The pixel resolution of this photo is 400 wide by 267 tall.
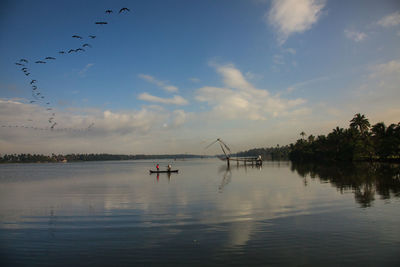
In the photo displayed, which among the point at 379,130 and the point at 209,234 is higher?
the point at 379,130

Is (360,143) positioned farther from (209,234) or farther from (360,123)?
(209,234)

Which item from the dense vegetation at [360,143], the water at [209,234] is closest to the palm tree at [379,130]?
the dense vegetation at [360,143]

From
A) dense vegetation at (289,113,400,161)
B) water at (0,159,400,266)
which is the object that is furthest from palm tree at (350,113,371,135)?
water at (0,159,400,266)

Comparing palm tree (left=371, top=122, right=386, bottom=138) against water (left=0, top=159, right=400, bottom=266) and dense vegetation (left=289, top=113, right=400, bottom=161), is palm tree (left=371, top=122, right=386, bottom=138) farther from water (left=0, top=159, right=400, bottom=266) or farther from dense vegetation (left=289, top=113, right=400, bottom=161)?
water (left=0, top=159, right=400, bottom=266)

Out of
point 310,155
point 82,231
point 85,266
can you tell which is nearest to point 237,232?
point 85,266

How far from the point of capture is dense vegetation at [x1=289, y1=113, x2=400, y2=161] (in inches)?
2940

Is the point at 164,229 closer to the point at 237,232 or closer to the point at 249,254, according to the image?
the point at 237,232

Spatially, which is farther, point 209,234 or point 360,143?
point 360,143

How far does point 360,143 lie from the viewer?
85.8 meters

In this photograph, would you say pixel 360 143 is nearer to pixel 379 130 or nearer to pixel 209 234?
pixel 379 130

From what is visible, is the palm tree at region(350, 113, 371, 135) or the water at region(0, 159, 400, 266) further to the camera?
the palm tree at region(350, 113, 371, 135)

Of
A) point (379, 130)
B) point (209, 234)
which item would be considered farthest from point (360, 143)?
point (209, 234)

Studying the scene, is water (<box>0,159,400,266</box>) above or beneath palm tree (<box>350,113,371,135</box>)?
beneath

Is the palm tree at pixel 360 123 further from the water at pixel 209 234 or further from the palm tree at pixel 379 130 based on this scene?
the water at pixel 209 234
